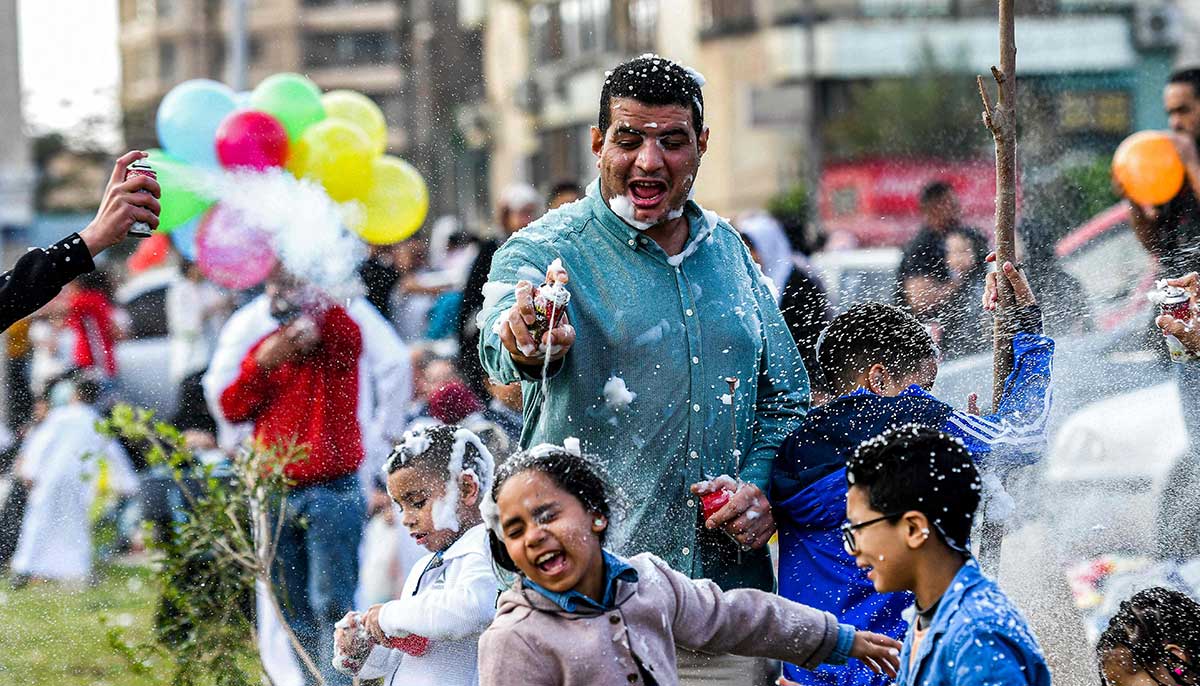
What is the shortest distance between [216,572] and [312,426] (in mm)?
1044

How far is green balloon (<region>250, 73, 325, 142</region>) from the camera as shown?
22.7 ft

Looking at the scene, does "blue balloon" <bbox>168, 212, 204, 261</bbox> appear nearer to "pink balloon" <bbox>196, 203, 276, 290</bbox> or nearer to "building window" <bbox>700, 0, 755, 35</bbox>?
"pink balloon" <bbox>196, 203, 276, 290</bbox>

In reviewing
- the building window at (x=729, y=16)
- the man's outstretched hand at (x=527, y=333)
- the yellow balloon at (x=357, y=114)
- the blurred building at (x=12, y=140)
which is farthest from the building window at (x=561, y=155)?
the man's outstretched hand at (x=527, y=333)

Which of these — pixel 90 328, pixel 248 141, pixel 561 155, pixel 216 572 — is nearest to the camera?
pixel 216 572

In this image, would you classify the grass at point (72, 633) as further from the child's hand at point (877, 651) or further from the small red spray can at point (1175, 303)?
the small red spray can at point (1175, 303)

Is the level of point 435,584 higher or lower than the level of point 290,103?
lower

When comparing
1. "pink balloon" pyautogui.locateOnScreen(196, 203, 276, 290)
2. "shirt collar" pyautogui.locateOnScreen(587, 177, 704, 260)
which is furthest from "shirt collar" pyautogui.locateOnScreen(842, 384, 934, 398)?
"pink balloon" pyautogui.locateOnScreen(196, 203, 276, 290)

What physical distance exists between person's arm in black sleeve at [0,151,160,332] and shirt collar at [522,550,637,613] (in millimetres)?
1321

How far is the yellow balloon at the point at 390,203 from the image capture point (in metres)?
7.08

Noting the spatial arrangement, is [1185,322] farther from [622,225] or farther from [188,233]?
[188,233]

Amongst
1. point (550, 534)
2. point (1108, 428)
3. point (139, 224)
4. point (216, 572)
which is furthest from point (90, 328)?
point (550, 534)

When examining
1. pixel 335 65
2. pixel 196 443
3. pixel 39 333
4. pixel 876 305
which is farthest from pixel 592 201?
pixel 335 65

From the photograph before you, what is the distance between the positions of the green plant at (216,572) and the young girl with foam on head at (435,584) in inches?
34.1

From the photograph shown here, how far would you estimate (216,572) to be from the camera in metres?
5.48
